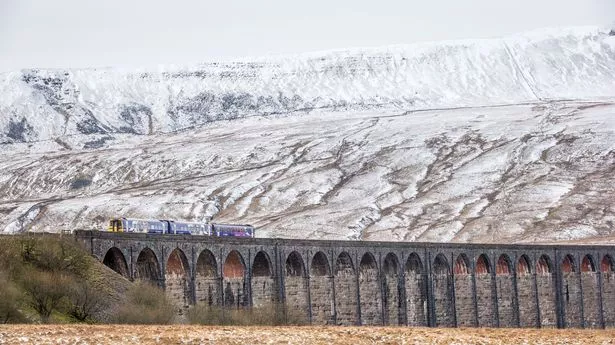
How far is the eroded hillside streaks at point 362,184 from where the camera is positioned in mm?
145250

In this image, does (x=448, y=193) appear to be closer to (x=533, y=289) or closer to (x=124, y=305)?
(x=533, y=289)

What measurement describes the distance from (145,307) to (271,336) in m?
19.3

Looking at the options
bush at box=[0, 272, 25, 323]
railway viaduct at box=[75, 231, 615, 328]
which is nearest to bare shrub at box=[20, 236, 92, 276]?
railway viaduct at box=[75, 231, 615, 328]

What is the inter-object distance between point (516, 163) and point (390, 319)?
95874 mm

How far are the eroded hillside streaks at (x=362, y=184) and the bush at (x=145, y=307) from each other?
268ft

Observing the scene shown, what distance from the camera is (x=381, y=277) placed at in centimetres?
8144

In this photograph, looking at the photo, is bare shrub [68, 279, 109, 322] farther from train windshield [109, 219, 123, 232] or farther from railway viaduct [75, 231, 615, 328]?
train windshield [109, 219, 123, 232]

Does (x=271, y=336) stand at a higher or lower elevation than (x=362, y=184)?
lower

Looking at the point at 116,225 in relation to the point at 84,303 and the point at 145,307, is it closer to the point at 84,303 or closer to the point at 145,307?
the point at 145,307

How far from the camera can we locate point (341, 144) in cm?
19200

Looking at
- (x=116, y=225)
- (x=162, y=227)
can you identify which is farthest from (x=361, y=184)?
(x=116, y=225)

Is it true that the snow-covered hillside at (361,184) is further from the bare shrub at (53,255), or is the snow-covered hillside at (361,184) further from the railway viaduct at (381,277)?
the bare shrub at (53,255)

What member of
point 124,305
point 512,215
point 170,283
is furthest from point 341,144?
point 124,305

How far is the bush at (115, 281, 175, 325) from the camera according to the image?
166 feet
